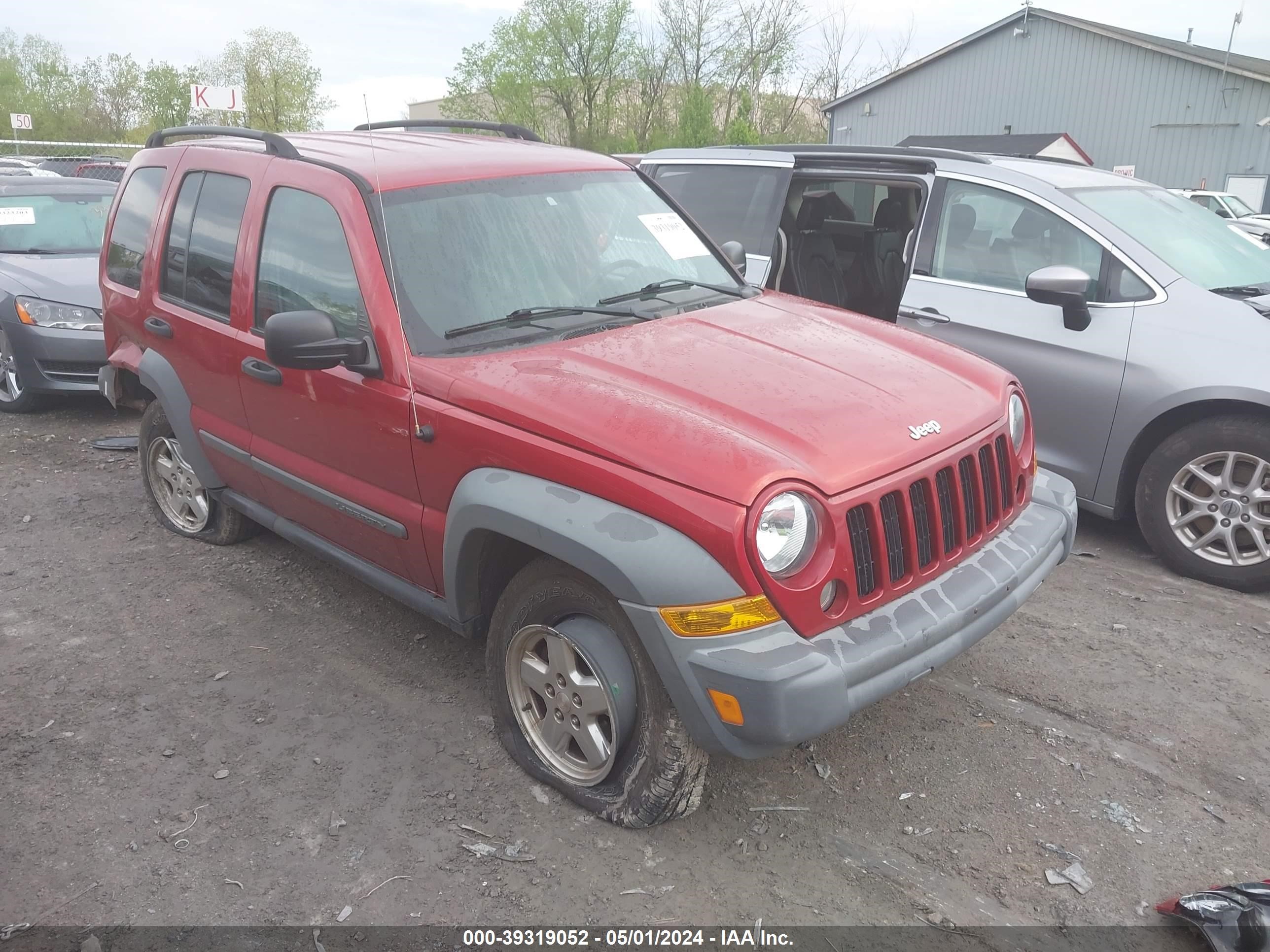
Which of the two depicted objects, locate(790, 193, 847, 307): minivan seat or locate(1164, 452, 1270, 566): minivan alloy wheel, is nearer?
locate(1164, 452, 1270, 566): minivan alloy wheel

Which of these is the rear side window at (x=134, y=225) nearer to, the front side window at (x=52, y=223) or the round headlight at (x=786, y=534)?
the round headlight at (x=786, y=534)

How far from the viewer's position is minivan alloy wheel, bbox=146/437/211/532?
16.2 ft

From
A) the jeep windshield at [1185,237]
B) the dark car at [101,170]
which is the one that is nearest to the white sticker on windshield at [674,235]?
the jeep windshield at [1185,237]

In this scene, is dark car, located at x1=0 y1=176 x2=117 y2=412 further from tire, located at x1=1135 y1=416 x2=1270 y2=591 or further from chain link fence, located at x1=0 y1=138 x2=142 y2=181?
chain link fence, located at x1=0 y1=138 x2=142 y2=181

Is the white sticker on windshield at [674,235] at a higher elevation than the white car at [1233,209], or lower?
lower

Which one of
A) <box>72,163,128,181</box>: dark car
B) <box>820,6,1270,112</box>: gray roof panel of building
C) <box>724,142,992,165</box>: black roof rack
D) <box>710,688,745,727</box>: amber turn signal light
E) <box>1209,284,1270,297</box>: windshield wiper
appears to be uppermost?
<box>820,6,1270,112</box>: gray roof panel of building

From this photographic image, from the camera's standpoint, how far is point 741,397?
2.80 m

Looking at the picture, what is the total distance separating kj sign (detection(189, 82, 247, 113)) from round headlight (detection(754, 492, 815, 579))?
11281mm

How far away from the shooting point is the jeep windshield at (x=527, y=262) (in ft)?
10.6

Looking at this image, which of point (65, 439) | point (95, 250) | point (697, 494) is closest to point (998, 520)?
point (697, 494)

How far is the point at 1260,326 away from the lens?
4.27 meters

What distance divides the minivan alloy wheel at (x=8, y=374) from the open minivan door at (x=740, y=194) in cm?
515

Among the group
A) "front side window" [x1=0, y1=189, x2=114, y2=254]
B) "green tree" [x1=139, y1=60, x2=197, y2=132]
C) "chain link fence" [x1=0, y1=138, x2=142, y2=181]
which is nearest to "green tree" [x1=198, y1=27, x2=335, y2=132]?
"green tree" [x1=139, y1=60, x2=197, y2=132]

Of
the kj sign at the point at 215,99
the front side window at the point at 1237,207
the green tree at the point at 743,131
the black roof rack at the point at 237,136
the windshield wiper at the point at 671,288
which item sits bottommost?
the windshield wiper at the point at 671,288
